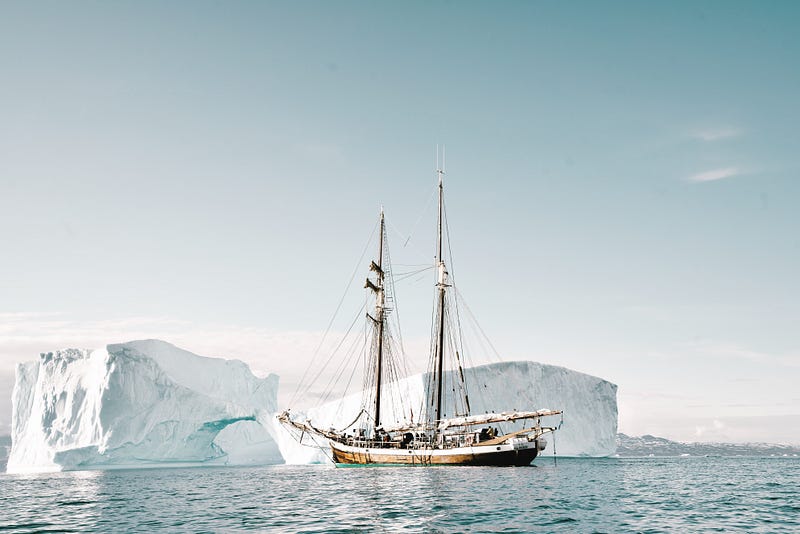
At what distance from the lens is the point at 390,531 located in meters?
18.1

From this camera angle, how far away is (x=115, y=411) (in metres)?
70.4

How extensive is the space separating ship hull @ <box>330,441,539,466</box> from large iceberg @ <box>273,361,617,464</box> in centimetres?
1539

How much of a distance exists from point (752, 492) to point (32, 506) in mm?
34139

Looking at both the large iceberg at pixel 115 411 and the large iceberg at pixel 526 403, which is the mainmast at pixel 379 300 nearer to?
the large iceberg at pixel 526 403

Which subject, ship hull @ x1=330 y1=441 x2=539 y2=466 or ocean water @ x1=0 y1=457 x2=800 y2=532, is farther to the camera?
ship hull @ x1=330 y1=441 x2=539 y2=466

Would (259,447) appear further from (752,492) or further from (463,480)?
(752,492)

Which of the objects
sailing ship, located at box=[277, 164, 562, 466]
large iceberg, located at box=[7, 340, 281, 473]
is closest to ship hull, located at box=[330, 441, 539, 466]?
sailing ship, located at box=[277, 164, 562, 466]

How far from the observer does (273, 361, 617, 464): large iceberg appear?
76.7 meters

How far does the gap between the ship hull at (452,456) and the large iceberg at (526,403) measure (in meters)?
15.4

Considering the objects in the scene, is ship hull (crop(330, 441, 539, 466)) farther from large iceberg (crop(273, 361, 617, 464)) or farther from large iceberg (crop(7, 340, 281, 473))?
large iceberg (crop(7, 340, 281, 473))

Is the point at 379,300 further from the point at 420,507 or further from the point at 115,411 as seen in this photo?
the point at 420,507

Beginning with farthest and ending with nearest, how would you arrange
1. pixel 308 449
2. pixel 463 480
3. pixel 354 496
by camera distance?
pixel 308 449 → pixel 463 480 → pixel 354 496

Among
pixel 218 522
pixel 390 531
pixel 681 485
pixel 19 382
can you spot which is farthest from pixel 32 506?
pixel 19 382

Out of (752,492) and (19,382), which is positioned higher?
(19,382)
